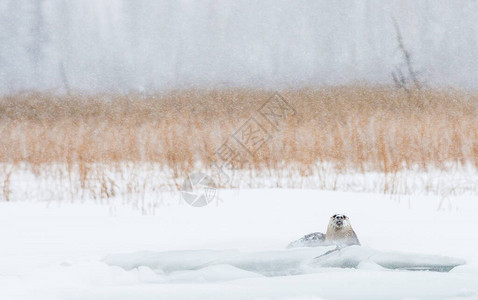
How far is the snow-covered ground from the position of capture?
2809 millimetres

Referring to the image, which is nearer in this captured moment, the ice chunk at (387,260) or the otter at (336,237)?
the ice chunk at (387,260)

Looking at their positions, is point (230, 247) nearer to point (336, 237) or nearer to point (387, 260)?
point (336, 237)

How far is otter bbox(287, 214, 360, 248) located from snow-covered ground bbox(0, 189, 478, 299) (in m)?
0.18

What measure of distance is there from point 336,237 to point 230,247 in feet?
2.12

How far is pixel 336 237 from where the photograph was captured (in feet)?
12.1

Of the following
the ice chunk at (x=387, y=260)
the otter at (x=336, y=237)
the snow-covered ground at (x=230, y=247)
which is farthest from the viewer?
the otter at (x=336, y=237)

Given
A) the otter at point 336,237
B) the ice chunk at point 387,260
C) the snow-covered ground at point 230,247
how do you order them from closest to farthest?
1. the snow-covered ground at point 230,247
2. the ice chunk at point 387,260
3. the otter at point 336,237

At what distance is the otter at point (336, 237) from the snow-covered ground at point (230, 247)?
18 centimetres

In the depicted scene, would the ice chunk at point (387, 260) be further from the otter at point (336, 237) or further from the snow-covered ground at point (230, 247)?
the otter at point (336, 237)

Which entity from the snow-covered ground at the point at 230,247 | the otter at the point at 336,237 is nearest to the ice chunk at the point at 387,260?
the snow-covered ground at the point at 230,247

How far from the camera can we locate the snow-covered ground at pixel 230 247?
9.21ft

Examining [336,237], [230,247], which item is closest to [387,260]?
[336,237]

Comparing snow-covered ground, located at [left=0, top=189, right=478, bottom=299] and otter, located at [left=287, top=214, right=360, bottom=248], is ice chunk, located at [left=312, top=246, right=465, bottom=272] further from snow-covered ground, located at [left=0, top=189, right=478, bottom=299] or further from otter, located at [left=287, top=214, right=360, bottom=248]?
otter, located at [left=287, top=214, right=360, bottom=248]

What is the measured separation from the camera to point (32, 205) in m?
5.70
